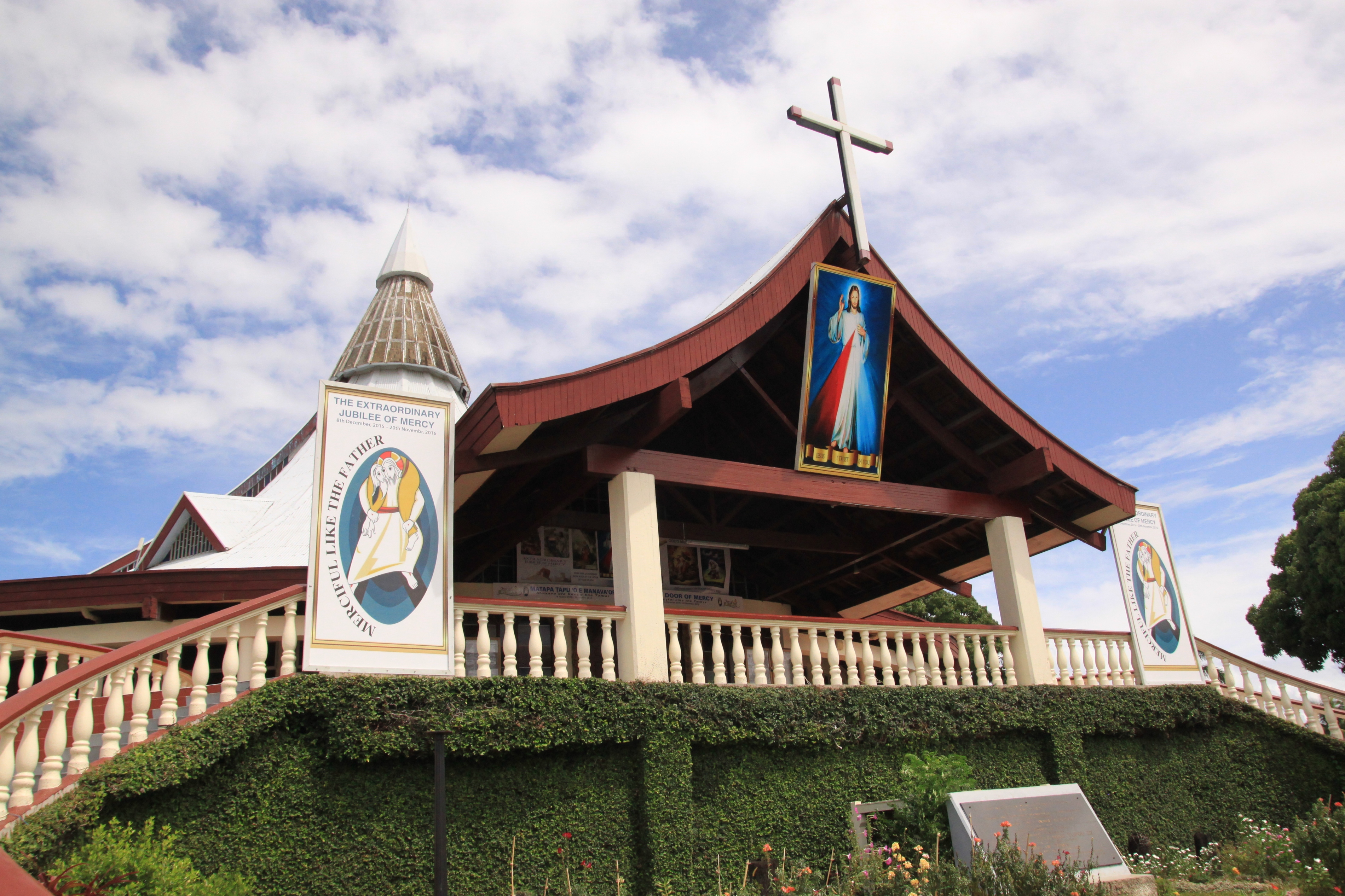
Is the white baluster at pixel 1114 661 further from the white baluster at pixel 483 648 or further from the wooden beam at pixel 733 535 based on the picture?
the white baluster at pixel 483 648

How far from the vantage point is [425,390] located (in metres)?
25.0

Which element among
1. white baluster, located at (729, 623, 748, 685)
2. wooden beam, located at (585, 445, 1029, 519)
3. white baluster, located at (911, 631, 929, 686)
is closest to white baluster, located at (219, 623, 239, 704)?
wooden beam, located at (585, 445, 1029, 519)

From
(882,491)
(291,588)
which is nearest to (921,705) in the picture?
(882,491)

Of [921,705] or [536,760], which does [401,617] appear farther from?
[921,705]

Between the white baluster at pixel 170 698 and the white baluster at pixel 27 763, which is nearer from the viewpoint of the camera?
the white baluster at pixel 27 763

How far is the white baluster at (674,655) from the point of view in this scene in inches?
373

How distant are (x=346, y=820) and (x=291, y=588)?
6.42 ft

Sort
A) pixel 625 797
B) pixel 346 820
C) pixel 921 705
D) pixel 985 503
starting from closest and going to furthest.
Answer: pixel 346 820, pixel 625 797, pixel 921 705, pixel 985 503

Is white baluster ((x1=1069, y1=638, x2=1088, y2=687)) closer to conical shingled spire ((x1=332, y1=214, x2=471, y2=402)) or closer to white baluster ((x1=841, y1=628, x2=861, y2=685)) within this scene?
white baluster ((x1=841, y1=628, x2=861, y2=685))

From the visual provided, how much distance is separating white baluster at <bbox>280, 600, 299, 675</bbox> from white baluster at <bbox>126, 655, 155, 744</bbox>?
1071mm

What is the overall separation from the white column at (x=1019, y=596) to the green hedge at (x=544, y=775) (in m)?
0.61

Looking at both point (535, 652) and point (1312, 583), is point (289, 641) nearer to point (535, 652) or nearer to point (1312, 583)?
point (535, 652)

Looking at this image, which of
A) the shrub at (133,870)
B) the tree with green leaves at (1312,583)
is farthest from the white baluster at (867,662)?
the tree with green leaves at (1312,583)

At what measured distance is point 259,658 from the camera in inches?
300
